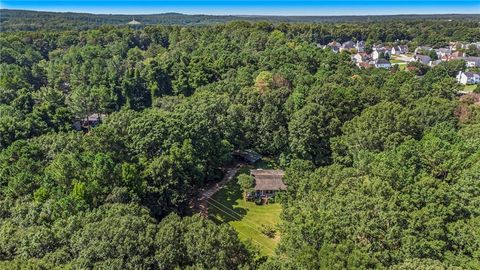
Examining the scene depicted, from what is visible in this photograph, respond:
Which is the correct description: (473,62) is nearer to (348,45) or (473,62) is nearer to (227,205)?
(348,45)

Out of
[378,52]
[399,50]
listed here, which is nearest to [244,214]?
[378,52]

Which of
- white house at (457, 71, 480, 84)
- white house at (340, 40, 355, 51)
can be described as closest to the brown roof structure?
white house at (457, 71, 480, 84)

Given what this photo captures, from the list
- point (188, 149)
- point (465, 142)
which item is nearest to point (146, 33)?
point (188, 149)

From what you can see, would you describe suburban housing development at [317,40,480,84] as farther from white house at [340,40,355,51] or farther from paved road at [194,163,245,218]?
paved road at [194,163,245,218]

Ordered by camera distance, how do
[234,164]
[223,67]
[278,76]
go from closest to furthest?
[234,164] < [278,76] < [223,67]

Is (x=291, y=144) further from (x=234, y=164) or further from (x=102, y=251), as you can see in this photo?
(x=102, y=251)

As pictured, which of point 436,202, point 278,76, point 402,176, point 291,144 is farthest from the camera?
point 278,76
